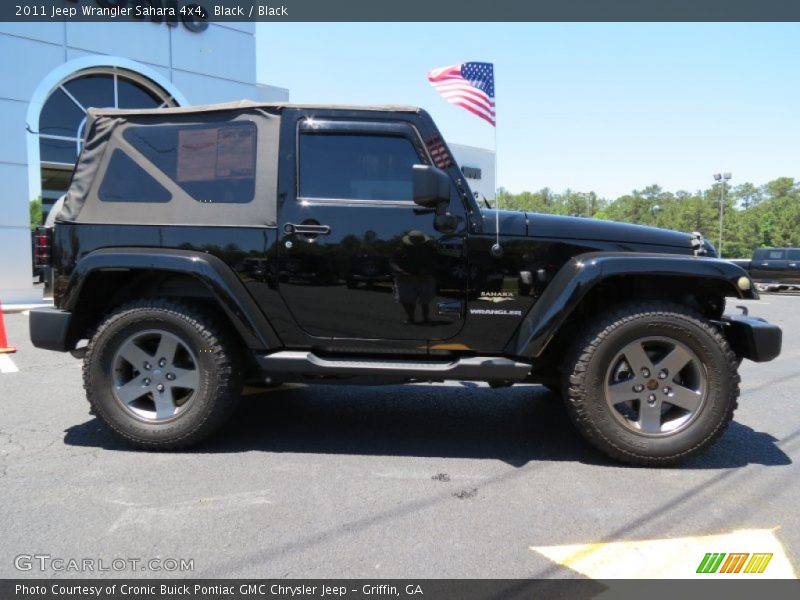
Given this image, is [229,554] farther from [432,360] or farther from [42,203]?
[42,203]

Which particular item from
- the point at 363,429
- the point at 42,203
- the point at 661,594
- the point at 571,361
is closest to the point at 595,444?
the point at 571,361

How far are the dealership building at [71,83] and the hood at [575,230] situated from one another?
12.5 meters

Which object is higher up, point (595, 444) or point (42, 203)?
point (42, 203)

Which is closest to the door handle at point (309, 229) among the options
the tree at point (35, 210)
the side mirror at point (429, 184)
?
the side mirror at point (429, 184)

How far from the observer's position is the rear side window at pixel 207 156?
3633mm

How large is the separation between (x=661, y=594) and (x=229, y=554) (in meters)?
1.72

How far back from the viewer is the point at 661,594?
222 cm

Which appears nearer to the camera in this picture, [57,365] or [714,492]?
[714,492]

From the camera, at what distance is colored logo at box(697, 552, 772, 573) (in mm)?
2381

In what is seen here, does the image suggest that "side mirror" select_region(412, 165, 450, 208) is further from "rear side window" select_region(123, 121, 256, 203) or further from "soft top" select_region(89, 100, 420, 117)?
"rear side window" select_region(123, 121, 256, 203)

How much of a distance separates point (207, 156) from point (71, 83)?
12052 mm

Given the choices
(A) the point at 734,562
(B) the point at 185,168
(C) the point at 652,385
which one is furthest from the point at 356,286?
(A) the point at 734,562

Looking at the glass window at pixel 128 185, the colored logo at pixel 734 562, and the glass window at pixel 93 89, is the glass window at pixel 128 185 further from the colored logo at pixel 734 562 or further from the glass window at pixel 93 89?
the glass window at pixel 93 89

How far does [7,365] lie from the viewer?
6.14 m
